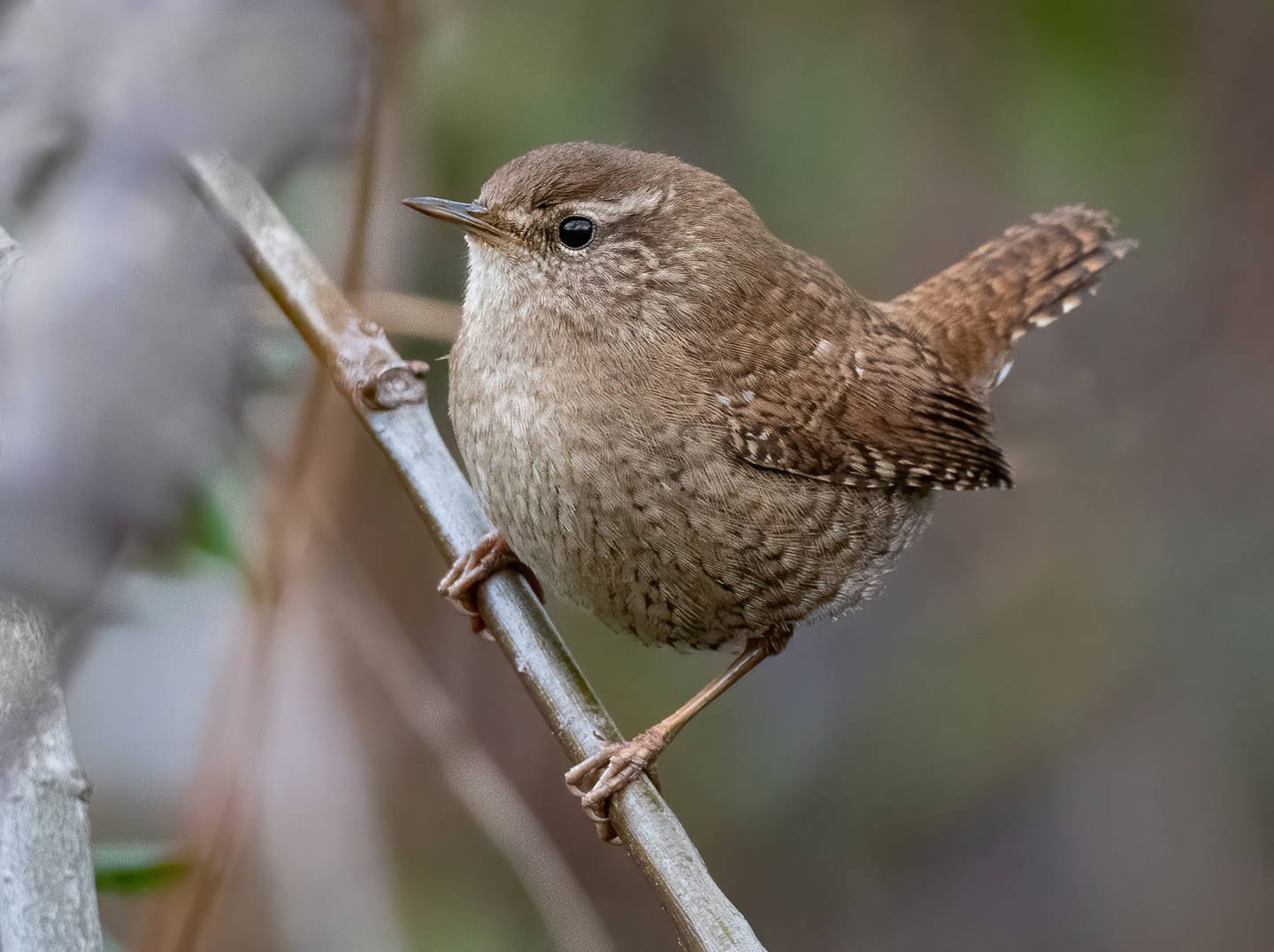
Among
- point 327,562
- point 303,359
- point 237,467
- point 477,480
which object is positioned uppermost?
point 327,562

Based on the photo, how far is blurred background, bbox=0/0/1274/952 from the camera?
2.96 meters

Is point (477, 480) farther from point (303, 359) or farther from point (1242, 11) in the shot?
point (1242, 11)

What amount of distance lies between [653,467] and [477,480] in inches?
13.2

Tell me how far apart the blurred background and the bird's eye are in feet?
1.34

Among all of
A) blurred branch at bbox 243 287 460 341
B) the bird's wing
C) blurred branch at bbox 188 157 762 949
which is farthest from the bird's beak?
the bird's wing

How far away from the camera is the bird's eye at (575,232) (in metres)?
2.67

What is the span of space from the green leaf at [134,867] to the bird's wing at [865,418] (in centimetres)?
125

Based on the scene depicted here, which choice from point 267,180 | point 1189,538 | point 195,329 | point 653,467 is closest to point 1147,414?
point 1189,538

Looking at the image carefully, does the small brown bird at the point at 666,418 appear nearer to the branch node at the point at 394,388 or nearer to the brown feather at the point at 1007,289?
the branch node at the point at 394,388

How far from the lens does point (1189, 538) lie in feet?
15.3

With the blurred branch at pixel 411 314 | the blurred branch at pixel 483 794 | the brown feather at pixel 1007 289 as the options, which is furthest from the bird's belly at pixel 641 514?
the brown feather at pixel 1007 289

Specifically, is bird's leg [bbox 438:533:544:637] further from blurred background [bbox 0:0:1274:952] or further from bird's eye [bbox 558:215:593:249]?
bird's eye [bbox 558:215:593:249]

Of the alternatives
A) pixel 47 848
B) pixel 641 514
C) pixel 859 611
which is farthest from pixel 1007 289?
pixel 47 848

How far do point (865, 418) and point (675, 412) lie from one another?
0.57 m
